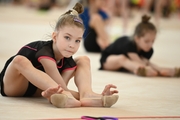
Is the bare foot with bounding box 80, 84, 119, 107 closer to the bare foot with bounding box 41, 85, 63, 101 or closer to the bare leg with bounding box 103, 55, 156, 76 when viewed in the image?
the bare foot with bounding box 41, 85, 63, 101

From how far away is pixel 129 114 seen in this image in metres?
1.90

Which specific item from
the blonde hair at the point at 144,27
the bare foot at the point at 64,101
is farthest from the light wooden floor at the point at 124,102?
the blonde hair at the point at 144,27

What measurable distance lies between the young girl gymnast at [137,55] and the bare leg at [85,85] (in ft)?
3.31

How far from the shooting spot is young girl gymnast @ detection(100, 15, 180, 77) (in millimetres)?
3145

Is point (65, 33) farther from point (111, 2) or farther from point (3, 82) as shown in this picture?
point (111, 2)

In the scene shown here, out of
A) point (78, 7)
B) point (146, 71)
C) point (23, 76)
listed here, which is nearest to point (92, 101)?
point (23, 76)

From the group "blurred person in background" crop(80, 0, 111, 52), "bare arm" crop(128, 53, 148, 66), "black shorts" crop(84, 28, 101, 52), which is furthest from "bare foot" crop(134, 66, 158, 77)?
"black shorts" crop(84, 28, 101, 52)

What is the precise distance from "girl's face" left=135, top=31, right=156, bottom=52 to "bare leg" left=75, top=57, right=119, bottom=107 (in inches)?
39.1

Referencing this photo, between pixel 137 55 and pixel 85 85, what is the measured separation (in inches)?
49.1

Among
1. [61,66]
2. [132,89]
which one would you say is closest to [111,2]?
[132,89]

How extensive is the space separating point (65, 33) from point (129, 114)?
0.49 metres

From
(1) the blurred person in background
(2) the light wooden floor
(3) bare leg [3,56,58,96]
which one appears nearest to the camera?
(2) the light wooden floor

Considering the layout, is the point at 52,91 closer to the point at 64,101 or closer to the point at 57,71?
the point at 64,101

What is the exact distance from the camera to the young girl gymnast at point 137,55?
3145 millimetres
